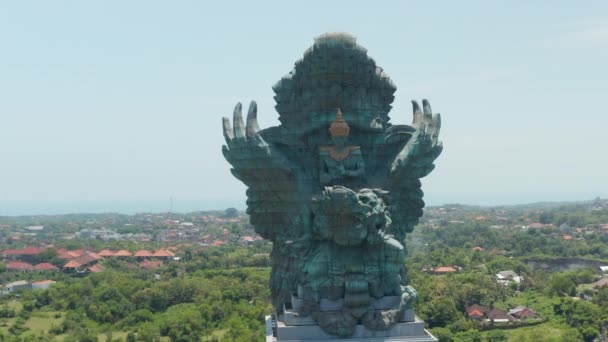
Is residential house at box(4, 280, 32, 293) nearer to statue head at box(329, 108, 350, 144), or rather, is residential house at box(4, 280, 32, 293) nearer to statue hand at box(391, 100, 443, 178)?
statue head at box(329, 108, 350, 144)

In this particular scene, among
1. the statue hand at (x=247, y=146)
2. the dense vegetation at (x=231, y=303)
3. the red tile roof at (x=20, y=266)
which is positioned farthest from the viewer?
the red tile roof at (x=20, y=266)

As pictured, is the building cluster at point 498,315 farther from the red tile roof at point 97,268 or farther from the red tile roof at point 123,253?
the red tile roof at point 123,253

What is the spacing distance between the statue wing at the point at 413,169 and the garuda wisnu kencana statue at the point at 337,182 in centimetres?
2

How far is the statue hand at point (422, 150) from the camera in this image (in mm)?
14266

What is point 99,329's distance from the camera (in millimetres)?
33656

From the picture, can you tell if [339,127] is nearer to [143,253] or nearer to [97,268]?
[97,268]

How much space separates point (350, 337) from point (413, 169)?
158 inches

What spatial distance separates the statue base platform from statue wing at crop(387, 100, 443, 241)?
2116 millimetres

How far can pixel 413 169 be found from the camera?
14.4 meters

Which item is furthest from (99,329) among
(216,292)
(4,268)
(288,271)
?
(4,268)

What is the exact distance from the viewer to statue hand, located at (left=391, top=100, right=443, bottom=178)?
1427 centimetres

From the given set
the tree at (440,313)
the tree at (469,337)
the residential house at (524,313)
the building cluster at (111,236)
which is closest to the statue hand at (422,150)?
the tree at (469,337)

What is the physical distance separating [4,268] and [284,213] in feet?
173

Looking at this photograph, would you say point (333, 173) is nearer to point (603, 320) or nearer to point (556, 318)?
point (603, 320)
